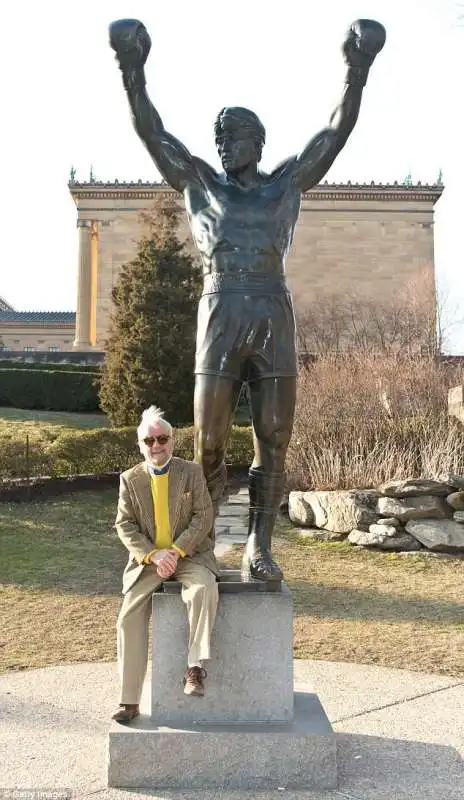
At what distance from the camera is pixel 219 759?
3.59 metres

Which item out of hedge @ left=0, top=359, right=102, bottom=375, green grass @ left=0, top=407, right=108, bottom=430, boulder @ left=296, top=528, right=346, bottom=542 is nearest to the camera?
boulder @ left=296, top=528, right=346, bottom=542

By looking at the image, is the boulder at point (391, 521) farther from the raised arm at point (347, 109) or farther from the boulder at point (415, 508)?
the raised arm at point (347, 109)

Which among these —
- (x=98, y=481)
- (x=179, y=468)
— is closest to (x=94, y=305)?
(x=98, y=481)

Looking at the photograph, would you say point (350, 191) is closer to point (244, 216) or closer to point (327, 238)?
point (327, 238)

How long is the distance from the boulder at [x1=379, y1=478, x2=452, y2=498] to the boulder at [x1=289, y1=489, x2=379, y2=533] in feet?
1.12

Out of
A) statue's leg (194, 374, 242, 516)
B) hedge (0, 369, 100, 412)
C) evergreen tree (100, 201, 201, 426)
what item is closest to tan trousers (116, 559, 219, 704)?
statue's leg (194, 374, 242, 516)

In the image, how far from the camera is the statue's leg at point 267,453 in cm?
417

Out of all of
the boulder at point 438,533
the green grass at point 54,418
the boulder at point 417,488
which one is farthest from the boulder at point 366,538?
the green grass at point 54,418

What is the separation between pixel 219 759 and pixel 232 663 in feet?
1.42

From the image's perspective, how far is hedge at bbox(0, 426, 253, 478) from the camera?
12.8 meters

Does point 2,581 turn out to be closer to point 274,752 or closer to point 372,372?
point 274,752

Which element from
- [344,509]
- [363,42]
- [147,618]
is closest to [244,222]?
[363,42]

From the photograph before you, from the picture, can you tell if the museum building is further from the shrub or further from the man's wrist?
the man's wrist

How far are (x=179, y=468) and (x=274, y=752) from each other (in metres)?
1.40
